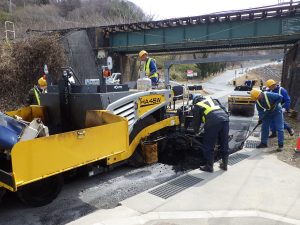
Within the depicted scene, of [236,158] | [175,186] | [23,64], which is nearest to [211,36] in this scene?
[23,64]

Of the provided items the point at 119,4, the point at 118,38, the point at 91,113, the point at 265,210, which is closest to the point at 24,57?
the point at 118,38

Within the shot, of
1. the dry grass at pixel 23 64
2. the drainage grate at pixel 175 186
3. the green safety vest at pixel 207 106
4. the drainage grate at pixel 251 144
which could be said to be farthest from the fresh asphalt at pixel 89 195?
the dry grass at pixel 23 64

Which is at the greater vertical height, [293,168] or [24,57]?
[24,57]

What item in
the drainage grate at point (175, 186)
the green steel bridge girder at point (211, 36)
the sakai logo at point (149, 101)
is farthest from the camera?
the green steel bridge girder at point (211, 36)

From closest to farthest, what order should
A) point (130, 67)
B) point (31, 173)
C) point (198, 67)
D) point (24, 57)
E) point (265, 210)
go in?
point (31, 173) < point (265, 210) < point (24, 57) < point (130, 67) < point (198, 67)

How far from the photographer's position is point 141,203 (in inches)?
168

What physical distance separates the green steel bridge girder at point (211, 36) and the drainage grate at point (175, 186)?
49.6 feet

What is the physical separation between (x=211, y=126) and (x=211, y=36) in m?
15.4

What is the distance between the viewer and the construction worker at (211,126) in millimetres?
5613

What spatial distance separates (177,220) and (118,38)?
2096 centimetres

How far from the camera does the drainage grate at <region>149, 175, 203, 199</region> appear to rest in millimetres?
4641

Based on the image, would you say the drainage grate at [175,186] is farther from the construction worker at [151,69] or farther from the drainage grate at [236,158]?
the construction worker at [151,69]

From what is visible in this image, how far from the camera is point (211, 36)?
19938 millimetres

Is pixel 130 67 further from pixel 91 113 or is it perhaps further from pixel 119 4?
pixel 119 4
